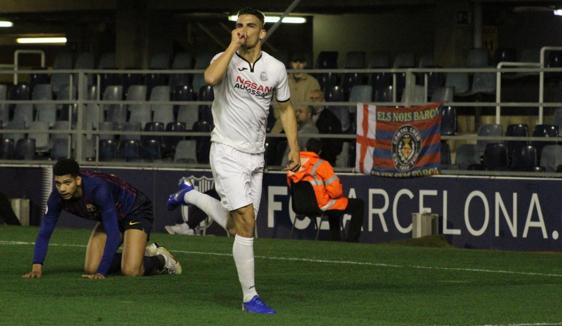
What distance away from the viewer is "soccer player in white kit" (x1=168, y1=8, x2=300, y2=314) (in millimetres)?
10000

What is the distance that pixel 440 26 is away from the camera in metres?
27.2

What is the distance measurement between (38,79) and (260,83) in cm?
1823

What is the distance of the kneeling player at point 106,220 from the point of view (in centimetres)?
1209

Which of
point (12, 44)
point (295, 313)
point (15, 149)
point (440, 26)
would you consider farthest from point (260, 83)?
point (12, 44)

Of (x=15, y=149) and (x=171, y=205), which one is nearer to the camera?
(x=171, y=205)

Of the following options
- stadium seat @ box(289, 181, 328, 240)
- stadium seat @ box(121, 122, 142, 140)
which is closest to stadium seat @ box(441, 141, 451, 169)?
stadium seat @ box(289, 181, 328, 240)

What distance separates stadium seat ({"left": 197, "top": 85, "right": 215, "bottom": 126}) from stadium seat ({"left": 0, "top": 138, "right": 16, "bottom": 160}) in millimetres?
3127

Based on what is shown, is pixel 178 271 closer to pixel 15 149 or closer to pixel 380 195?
pixel 380 195

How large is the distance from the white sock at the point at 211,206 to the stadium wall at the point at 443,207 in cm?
528

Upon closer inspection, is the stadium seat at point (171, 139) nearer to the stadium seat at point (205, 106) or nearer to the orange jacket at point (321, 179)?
the stadium seat at point (205, 106)

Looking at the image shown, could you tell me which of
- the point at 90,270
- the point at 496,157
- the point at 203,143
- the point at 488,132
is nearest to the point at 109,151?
the point at 203,143

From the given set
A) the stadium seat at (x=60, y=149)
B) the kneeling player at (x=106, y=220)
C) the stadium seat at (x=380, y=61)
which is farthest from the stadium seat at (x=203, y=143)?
the kneeling player at (x=106, y=220)

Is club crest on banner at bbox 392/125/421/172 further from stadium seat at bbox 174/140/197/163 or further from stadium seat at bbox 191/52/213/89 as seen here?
stadium seat at bbox 191/52/213/89

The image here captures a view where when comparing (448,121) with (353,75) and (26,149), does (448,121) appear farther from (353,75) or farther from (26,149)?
(26,149)
